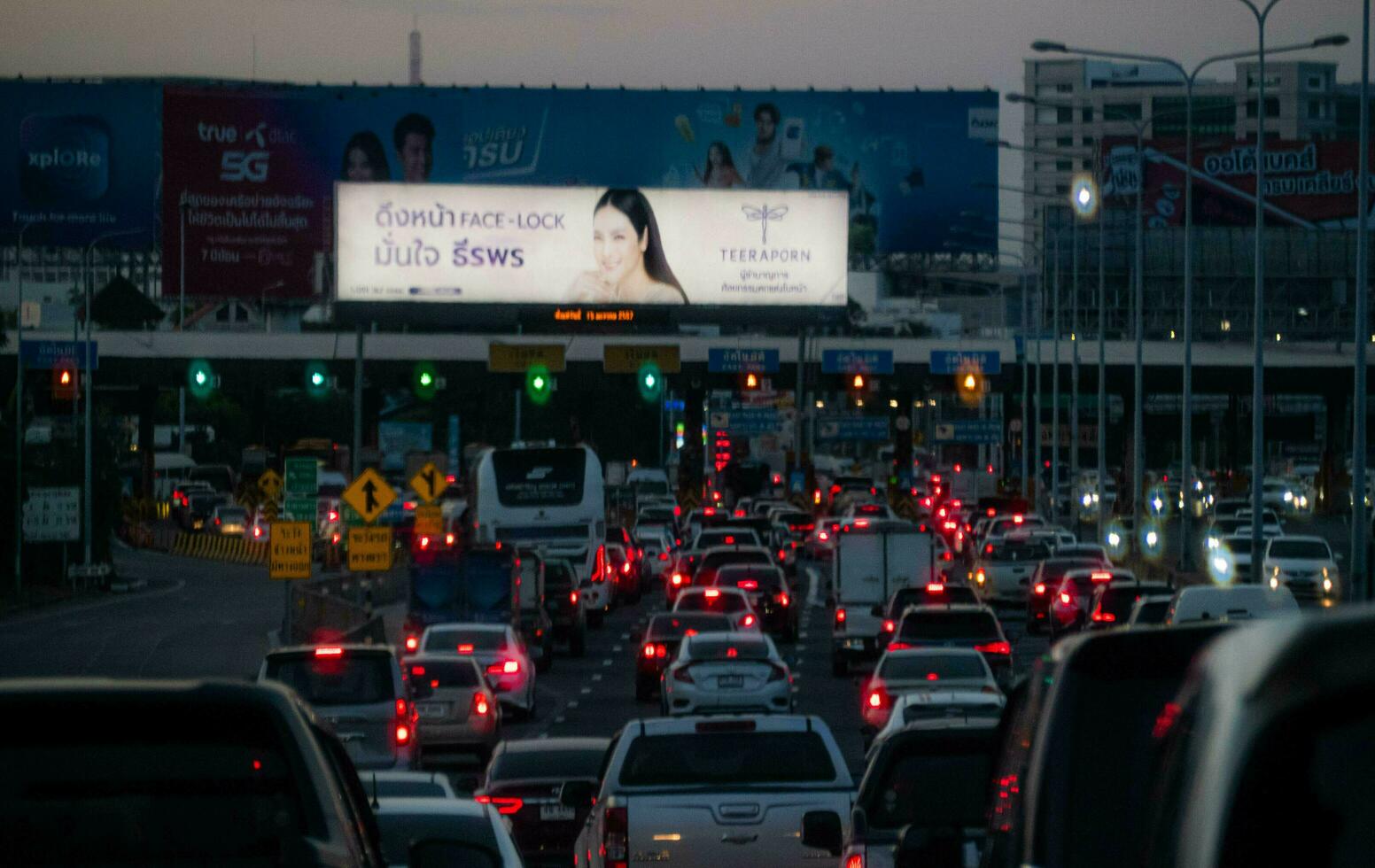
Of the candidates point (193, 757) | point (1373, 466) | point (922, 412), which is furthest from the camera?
point (922, 412)

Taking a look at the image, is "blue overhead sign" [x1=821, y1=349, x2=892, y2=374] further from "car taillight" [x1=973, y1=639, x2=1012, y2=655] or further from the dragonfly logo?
"car taillight" [x1=973, y1=639, x2=1012, y2=655]

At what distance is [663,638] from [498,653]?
12.7 ft

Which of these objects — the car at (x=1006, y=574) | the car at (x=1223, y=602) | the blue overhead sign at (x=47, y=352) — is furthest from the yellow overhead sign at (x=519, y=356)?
the car at (x=1223, y=602)

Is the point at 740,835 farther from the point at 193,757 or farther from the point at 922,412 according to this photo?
the point at 922,412

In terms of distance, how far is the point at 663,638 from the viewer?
33.5 metres

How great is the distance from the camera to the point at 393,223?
59.4 m

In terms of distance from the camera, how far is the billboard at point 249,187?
283 ft

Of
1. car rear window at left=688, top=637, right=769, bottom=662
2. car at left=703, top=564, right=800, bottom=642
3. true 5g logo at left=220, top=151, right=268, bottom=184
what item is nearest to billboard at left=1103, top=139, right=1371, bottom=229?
true 5g logo at left=220, top=151, right=268, bottom=184

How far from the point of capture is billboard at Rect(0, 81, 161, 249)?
87.6 meters

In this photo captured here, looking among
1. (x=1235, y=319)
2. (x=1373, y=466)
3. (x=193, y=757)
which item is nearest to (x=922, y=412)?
(x=1235, y=319)

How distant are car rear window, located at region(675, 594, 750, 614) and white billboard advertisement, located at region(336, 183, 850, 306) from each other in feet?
73.0

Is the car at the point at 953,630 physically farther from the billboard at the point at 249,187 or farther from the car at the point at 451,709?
the billboard at the point at 249,187

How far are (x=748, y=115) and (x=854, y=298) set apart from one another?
14718 millimetres

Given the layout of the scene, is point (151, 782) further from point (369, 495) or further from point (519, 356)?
point (519, 356)
